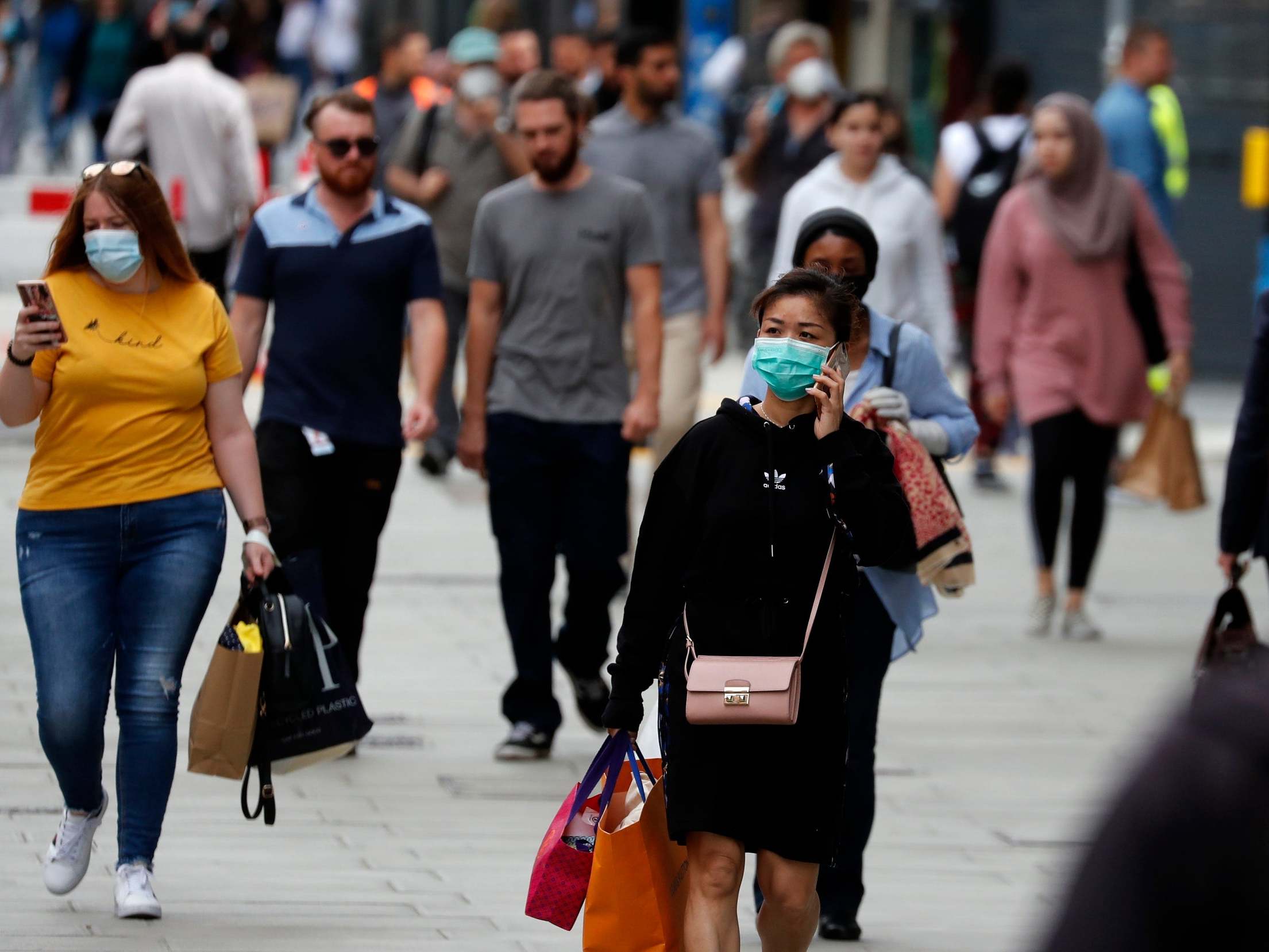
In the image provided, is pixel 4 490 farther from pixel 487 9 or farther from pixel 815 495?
pixel 815 495

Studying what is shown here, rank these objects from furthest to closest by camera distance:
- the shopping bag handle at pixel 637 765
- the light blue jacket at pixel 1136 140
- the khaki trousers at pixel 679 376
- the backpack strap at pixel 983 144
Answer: the light blue jacket at pixel 1136 140 → the backpack strap at pixel 983 144 → the khaki trousers at pixel 679 376 → the shopping bag handle at pixel 637 765

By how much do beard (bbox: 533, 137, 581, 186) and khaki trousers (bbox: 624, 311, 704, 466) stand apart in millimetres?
2105

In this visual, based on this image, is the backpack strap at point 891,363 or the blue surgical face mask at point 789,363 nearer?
the blue surgical face mask at point 789,363

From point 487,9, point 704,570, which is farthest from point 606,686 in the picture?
point 487,9

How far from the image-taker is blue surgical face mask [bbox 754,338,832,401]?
4.30 meters

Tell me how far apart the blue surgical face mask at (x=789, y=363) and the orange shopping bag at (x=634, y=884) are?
2.47 ft

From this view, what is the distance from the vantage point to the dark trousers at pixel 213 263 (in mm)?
A: 12586

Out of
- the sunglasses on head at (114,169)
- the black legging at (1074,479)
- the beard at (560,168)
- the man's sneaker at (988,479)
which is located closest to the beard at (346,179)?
the beard at (560,168)

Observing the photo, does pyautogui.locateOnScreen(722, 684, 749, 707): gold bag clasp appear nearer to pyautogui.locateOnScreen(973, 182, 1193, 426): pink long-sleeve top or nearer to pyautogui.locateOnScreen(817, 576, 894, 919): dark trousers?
pyautogui.locateOnScreen(817, 576, 894, 919): dark trousers

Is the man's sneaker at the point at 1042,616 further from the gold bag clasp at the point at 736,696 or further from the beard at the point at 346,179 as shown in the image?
the gold bag clasp at the point at 736,696

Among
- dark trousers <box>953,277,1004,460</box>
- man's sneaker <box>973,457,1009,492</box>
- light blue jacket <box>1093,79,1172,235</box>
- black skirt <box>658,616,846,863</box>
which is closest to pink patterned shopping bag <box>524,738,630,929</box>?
black skirt <box>658,616,846,863</box>

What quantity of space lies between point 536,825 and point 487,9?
8853 millimetres

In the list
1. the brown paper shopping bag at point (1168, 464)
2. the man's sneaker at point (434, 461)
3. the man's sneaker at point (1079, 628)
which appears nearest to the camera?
the man's sneaker at point (1079, 628)

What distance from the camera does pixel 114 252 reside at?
5109 millimetres
